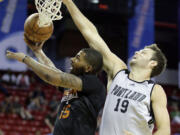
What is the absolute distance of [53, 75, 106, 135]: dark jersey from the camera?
273 centimetres

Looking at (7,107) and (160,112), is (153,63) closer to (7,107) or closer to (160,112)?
(160,112)

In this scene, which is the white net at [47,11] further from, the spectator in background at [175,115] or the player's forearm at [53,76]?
the spectator in background at [175,115]

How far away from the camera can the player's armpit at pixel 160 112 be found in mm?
2600

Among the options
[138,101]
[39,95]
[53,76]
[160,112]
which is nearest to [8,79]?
[39,95]

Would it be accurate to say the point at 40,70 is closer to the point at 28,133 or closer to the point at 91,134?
the point at 91,134

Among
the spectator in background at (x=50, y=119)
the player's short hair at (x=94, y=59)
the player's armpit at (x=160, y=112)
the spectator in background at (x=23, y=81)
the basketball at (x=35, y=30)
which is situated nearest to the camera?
the player's armpit at (x=160, y=112)

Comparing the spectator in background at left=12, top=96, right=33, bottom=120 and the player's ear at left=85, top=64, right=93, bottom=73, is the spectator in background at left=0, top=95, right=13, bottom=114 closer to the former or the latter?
the spectator in background at left=12, top=96, right=33, bottom=120

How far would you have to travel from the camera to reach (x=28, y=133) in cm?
1038

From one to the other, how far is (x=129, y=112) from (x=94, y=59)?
51cm

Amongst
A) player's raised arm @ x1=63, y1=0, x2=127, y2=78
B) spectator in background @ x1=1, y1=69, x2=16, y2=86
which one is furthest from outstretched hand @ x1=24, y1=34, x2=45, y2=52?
spectator in background @ x1=1, y1=69, x2=16, y2=86

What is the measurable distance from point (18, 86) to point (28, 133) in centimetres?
260

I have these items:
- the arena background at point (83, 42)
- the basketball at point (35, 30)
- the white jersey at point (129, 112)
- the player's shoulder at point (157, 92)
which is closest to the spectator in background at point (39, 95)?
the arena background at point (83, 42)

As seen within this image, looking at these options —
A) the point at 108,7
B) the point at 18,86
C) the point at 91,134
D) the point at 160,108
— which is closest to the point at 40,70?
the point at 91,134

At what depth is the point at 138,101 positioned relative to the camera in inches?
107
